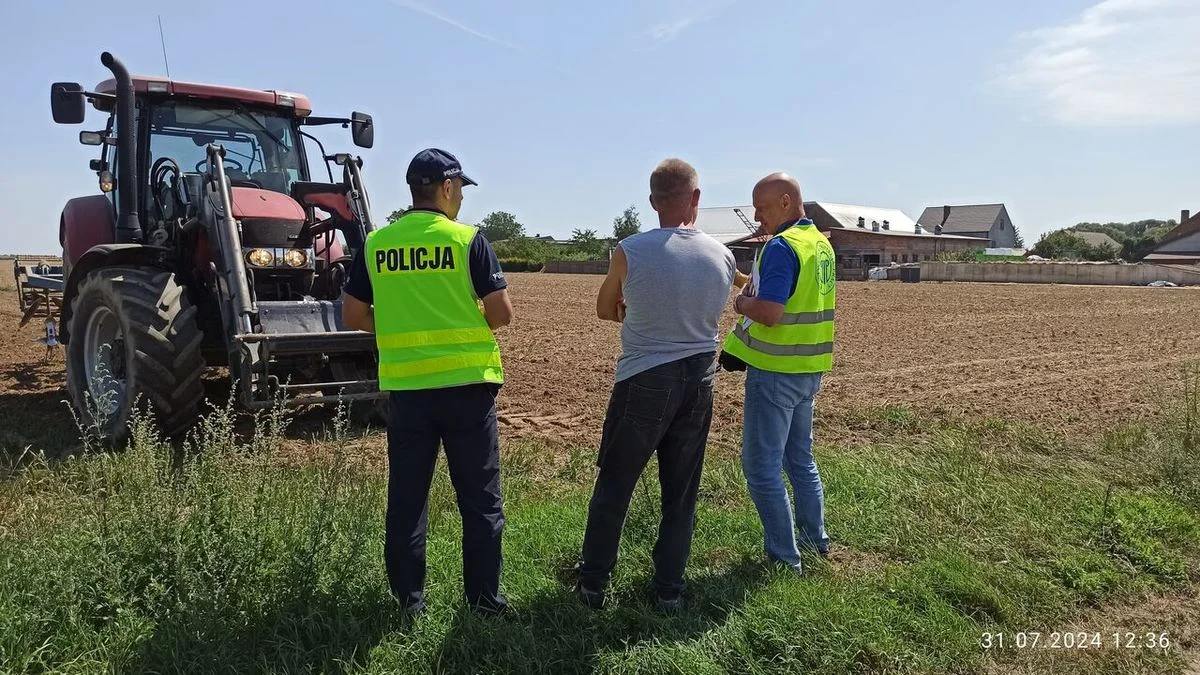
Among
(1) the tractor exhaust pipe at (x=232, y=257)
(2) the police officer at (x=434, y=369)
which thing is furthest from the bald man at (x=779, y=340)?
(1) the tractor exhaust pipe at (x=232, y=257)

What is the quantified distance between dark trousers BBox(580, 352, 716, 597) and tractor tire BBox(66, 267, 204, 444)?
3.58m

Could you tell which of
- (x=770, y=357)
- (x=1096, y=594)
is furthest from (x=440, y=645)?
(x=1096, y=594)

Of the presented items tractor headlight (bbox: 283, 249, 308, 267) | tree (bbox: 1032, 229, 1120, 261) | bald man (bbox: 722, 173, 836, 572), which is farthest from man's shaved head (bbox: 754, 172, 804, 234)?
tree (bbox: 1032, 229, 1120, 261)

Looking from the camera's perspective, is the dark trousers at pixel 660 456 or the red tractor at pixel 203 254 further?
the red tractor at pixel 203 254

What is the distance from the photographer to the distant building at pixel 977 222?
274ft

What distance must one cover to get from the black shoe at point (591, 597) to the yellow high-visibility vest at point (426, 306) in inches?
38.5

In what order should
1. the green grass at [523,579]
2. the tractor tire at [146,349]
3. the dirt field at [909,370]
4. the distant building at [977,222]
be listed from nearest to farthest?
the green grass at [523,579] → the tractor tire at [146,349] → the dirt field at [909,370] → the distant building at [977,222]

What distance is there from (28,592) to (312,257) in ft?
13.2

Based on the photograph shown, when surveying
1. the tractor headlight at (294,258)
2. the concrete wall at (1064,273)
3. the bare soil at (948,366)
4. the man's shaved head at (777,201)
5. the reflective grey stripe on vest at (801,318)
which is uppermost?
the man's shaved head at (777,201)

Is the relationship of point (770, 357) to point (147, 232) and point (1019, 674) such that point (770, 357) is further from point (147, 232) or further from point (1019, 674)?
point (147, 232)

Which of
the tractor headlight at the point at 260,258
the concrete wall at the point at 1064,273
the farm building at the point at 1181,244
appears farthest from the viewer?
the farm building at the point at 1181,244

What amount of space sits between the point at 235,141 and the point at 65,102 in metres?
1.41

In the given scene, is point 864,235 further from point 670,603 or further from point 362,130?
point 670,603

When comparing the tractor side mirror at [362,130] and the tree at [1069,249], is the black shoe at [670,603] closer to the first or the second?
the tractor side mirror at [362,130]
